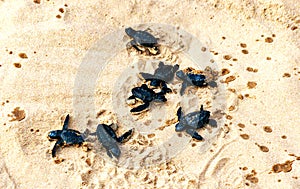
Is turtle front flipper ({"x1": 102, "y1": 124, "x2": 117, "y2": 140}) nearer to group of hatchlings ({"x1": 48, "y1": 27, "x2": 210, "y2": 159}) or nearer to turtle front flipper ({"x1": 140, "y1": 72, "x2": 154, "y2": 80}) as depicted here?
group of hatchlings ({"x1": 48, "y1": 27, "x2": 210, "y2": 159})

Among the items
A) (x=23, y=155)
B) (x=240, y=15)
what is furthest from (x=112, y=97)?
(x=240, y=15)

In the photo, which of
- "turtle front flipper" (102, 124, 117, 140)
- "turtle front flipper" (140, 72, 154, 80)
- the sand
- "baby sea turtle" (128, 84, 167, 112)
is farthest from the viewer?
"turtle front flipper" (140, 72, 154, 80)

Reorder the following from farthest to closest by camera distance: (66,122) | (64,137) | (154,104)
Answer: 1. (154,104)
2. (66,122)
3. (64,137)

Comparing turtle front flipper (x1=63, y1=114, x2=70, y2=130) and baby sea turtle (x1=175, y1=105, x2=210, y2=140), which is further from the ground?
baby sea turtle (x1=175, y1=105, x2=210, y2=140)

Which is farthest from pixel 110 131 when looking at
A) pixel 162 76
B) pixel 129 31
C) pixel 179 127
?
pixel 129 31

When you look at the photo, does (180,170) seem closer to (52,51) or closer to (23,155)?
(23,155)

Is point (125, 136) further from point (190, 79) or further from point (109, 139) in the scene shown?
point (190, 79)

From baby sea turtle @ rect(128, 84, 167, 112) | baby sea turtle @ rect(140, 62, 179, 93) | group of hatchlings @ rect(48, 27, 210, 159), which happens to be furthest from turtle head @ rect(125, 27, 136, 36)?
baby sea turtle @ rect(128, 84, 167, 112)
